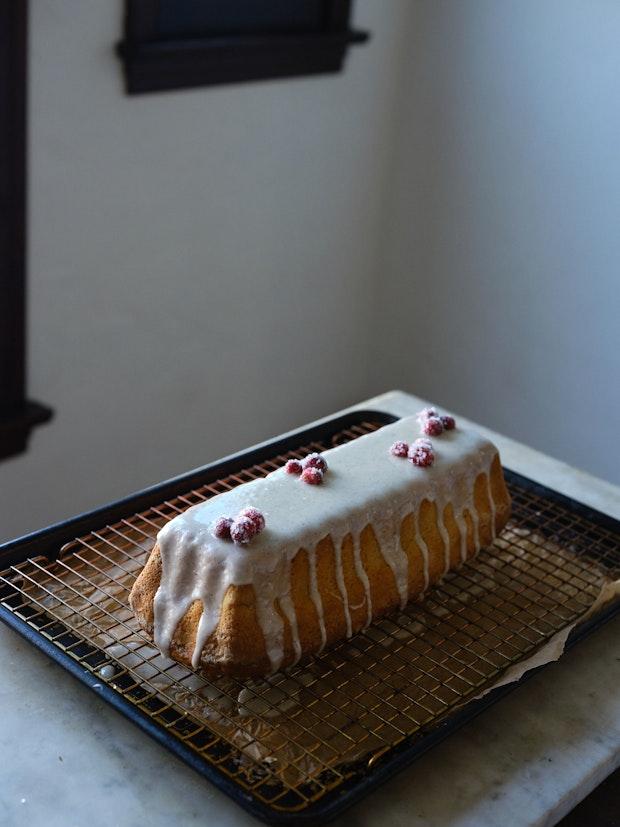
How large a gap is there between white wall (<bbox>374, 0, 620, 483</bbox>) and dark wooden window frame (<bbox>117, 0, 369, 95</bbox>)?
0.35 metres

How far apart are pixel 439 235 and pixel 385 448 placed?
5.78ft

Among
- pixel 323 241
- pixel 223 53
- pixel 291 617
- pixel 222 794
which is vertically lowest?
pixel 222 794

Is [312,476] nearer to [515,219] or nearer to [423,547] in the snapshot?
[423,547]

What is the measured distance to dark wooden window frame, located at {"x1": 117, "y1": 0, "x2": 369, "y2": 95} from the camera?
2.52m

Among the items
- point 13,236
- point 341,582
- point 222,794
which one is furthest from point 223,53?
point 222,794

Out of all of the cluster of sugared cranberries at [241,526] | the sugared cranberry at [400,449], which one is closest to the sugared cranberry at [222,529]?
the cluster of sugared cranberries at [241,526]

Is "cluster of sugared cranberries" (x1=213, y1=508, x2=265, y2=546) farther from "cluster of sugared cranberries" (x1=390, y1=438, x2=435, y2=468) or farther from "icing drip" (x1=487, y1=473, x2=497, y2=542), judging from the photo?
"icing drip" (x1=487, y1=473, x2=497, y2=542)

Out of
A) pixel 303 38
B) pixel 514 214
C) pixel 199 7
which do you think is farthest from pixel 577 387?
pixel 199 7

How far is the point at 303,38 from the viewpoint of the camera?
2.91 m

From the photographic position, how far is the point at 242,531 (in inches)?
54.5

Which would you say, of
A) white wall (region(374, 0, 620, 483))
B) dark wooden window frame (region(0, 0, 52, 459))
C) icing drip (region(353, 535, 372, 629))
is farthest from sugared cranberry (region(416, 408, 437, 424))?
white wall (region(374, 0, 620, 483))

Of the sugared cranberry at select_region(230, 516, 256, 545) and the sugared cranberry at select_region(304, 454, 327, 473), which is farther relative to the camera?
the sugared cranberry at select_region(304, 454, 327, 473)

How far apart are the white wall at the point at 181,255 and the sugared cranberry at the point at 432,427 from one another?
1.22m

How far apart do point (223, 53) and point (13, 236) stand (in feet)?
2.34
